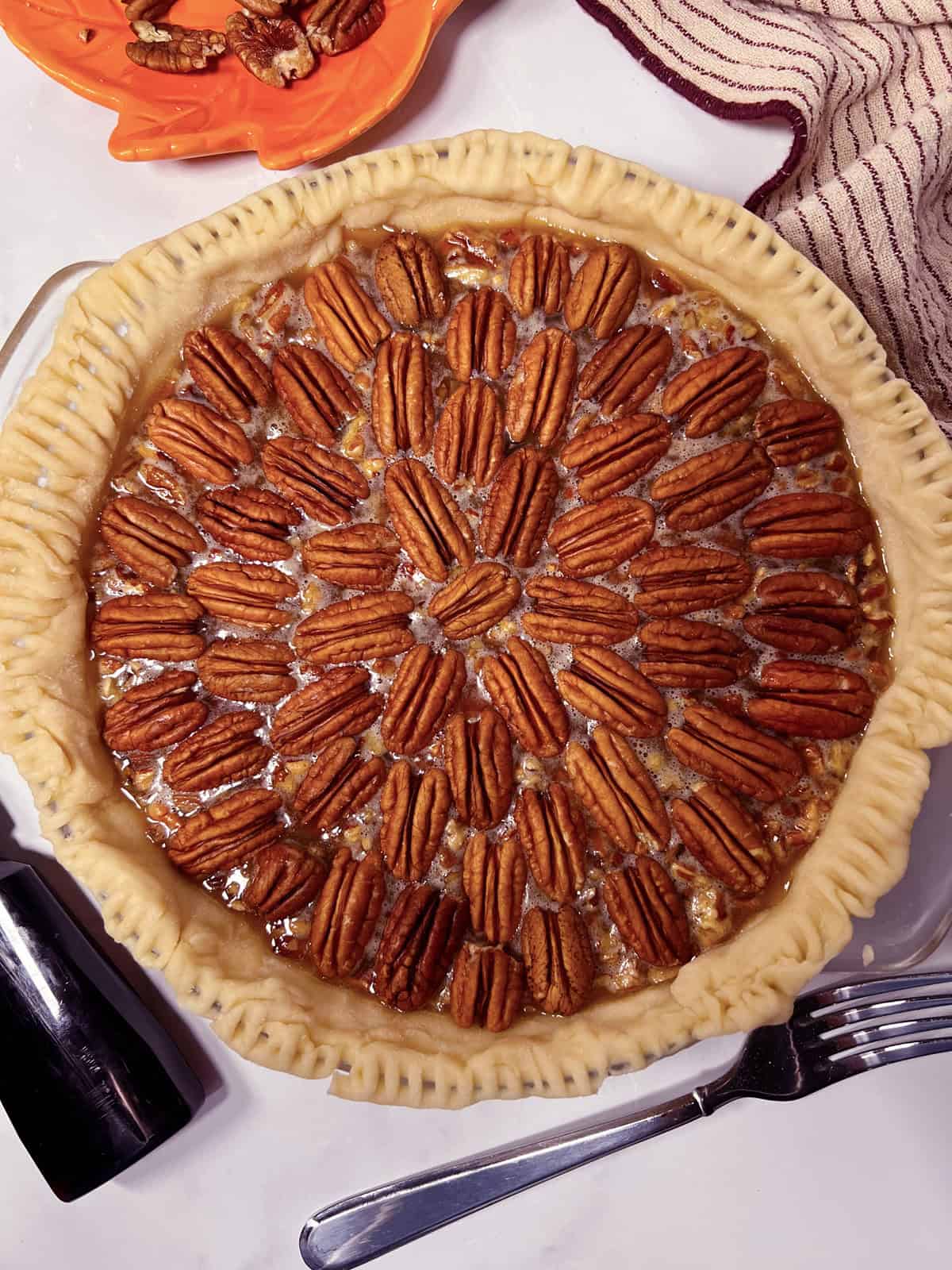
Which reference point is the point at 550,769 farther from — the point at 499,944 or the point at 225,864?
the point at 225,864

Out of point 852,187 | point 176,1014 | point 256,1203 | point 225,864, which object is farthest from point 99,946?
point 852,187

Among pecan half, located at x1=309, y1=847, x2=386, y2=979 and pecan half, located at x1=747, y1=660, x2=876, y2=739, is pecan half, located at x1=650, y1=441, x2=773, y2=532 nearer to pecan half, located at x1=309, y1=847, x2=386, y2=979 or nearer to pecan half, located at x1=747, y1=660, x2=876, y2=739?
pecan half, located at x1=747, y1=660, x2=876, y2=739

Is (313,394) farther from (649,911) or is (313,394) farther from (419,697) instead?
(649,911)

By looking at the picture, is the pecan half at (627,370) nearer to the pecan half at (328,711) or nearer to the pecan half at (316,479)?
the pecan half at (316,479)

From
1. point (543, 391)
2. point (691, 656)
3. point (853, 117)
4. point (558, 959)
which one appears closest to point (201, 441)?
point (543, 391)

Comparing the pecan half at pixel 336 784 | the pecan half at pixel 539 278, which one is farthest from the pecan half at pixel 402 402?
the pecan half at pixel 336 784
